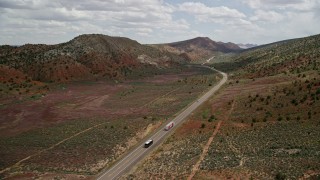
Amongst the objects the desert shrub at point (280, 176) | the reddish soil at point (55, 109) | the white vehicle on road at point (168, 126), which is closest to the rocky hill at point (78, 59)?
the reddish soil at point (55, 109)

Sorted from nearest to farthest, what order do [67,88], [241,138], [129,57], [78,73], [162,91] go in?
[241,138] → [162,91] → [67,88] → [78,73] → [129,57]

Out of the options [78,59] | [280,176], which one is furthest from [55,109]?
[78,59]

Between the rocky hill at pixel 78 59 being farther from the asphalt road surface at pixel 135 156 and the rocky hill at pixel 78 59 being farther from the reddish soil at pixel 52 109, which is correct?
the asphalt road surface at pixel 135 156

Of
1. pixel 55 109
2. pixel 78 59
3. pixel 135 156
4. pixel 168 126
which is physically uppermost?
pixel 78 59

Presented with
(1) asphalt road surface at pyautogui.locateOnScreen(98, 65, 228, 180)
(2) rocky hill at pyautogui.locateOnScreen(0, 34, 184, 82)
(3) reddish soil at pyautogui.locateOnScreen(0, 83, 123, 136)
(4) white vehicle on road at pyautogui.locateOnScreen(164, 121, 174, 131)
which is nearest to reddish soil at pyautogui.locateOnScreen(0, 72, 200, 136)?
(3) reddish soil at pyautogui.locateOnScreen(0, 83, 123, 136)

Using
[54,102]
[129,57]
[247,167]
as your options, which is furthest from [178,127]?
[129,57]

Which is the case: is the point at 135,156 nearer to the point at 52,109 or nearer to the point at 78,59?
the point at 52,109

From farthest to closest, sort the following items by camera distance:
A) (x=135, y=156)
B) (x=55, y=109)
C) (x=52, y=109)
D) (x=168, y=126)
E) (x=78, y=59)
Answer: (x=78, y=59) < (x=55, y=109) < (x=52, y=109) < (x=168, y=126) < (x=135, y=156)

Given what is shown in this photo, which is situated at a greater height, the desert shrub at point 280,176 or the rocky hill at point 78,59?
the rocky hill at point 78,59

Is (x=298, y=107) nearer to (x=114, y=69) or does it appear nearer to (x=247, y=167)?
(x=247, y=167)
